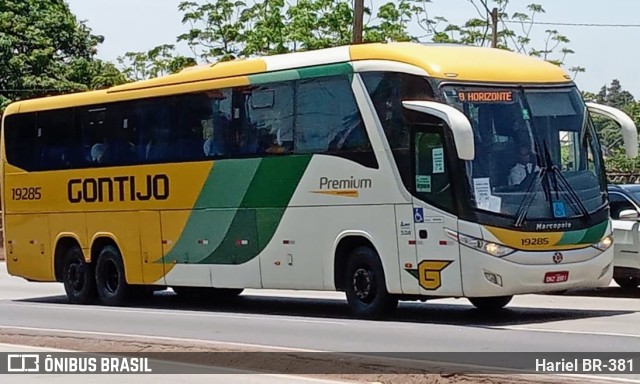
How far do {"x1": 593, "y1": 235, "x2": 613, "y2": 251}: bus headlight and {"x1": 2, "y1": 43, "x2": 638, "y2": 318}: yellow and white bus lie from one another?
0.01 m

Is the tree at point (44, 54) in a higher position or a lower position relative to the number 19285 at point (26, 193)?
higher

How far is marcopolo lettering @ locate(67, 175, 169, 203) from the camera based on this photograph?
20.7 meters

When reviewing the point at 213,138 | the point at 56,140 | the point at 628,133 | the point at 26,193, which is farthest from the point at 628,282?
the point at 26,193

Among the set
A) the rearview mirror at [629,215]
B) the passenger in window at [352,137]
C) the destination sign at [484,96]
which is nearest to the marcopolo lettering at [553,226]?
the destination sign at [484,96]

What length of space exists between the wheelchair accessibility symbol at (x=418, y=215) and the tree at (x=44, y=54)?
111 feet

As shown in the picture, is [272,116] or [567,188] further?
[272,116]

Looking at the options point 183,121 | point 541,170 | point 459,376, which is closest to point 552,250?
point 541,170

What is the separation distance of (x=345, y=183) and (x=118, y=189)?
5.54 meters

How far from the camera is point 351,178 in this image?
1738cm

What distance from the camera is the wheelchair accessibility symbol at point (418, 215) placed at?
53.9 ft

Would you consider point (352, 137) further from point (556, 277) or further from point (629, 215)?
point (629, 215)

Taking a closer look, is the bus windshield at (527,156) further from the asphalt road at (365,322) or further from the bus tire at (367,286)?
the bus tire at (367,286)

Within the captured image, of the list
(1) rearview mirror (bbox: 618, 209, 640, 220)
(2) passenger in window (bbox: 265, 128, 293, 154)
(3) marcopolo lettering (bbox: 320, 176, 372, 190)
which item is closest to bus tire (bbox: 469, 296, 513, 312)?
(3) marcopolo lettering (bbox: 320, 176, 372, 190)

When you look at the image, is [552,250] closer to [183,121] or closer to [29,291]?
[183,121]
